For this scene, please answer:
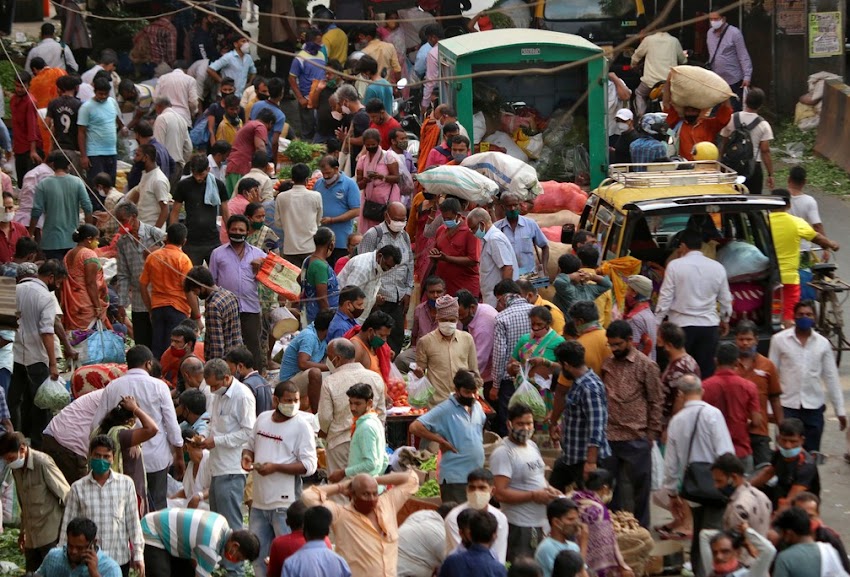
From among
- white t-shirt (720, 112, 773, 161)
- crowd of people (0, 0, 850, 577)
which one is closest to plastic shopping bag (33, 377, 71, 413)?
crowd of people (0, 0, 850, 577)

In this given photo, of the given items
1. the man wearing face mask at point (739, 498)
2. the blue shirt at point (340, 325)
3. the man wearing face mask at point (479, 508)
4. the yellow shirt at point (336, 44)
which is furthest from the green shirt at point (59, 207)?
the yellow shirt at point (336, 44)

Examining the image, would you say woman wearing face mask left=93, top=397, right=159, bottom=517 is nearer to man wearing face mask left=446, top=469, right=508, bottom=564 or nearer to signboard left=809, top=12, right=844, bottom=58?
man wearing face mask left=446, top=469, right=508, bottom=564

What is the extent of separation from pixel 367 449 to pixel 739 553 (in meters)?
2.40

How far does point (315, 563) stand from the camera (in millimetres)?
8586

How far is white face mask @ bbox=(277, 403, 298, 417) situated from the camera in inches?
396

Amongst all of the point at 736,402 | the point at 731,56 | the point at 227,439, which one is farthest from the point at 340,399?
the point at 731,56

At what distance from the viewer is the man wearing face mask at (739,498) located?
9469 millimetres

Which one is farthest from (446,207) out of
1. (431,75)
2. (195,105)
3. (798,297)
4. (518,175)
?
(195,105)

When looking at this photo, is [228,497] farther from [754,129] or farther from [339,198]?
[754,129]

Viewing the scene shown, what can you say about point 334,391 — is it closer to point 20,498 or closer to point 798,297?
point 20,498

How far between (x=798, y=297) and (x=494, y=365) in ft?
10.4

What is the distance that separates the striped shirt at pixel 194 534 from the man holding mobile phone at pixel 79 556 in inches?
24.5

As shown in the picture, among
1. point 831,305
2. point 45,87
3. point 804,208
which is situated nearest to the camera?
point 831,305

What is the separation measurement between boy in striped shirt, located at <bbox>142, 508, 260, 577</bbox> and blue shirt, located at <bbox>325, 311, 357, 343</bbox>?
2.38 m
